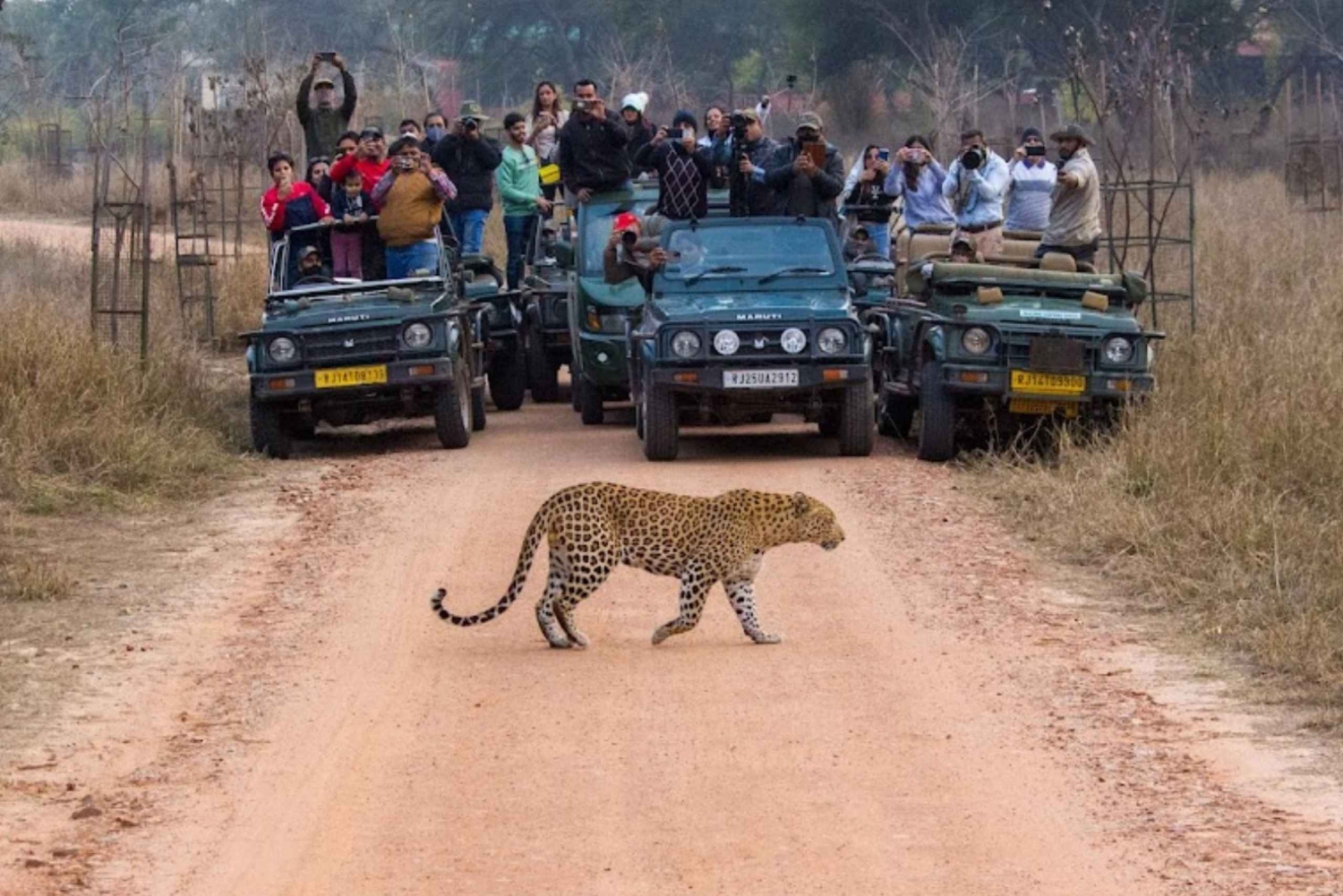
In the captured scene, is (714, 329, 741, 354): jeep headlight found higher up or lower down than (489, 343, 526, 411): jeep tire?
higher up

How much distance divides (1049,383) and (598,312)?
3.59 m

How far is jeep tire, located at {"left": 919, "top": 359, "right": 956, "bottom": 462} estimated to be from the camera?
47.0 ft

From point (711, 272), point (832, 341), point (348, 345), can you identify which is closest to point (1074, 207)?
point (711, 272)

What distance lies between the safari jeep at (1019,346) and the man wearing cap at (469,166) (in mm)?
5415

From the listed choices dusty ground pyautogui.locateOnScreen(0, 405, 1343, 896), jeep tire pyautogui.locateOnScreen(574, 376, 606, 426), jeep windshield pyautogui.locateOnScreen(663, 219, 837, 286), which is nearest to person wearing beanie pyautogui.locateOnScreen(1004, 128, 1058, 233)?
jeep windshield pyautogui.locateOnScreen(663, 219, 837, 286)

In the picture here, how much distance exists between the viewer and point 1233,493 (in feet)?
38.3

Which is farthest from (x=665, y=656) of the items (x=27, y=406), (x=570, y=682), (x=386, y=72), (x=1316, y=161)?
(x=386, y=72)

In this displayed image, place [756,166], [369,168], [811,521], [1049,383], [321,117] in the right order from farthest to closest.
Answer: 1. [321,117]
2. [756,166]
3. [369,168]
4. [1049,383]
5. [811,521]

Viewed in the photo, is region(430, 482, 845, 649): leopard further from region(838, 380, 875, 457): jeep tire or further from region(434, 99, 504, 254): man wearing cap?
region(434, 99, 504, 254): man wearing cap

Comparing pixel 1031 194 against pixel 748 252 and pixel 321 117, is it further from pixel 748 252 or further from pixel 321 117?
pixel 321 117

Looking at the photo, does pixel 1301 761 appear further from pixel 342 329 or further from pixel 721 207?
pixel 721 207

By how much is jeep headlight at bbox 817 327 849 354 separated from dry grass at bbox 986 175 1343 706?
3.87 ft

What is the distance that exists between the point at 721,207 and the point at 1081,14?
95.8 ft

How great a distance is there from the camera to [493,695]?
28.4 feet
